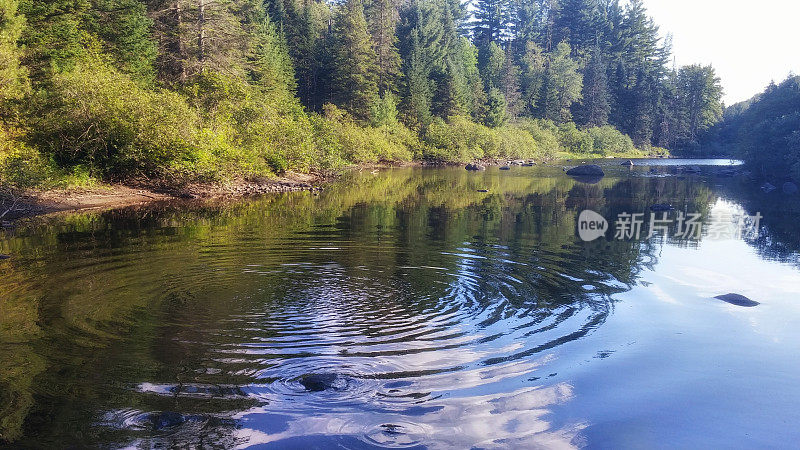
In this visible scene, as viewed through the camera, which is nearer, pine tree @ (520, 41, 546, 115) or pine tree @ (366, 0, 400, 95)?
pine tree @ (366, 0, 400, 95)

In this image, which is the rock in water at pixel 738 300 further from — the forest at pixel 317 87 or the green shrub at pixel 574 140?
the green shrub at pixel 574 140

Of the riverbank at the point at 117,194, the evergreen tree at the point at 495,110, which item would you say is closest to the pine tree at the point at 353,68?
the evergreen tree at the point at 495,110

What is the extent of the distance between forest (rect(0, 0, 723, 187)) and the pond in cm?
933

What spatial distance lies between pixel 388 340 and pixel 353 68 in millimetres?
58352

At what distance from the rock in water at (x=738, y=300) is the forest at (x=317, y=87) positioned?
75.8 feet

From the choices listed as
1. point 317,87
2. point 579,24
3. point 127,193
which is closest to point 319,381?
point 127,193

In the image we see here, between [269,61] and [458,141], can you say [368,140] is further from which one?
[458,141]

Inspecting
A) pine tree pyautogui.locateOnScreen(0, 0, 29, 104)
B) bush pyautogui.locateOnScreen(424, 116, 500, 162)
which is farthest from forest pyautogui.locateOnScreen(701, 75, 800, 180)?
pine tree pyautogui.locateOnScreen(0, 0, 29, 104)

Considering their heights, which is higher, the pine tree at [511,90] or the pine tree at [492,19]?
the pine tree at [492,19]

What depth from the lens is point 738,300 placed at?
1170 centimetres

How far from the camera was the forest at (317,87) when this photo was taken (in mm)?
26109

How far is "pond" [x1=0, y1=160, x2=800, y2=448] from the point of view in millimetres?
6188

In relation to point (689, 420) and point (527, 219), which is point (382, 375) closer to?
point (689, 420)

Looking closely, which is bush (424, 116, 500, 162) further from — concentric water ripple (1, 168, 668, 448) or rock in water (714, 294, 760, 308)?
rock in water (714, 294, 760, 308)
